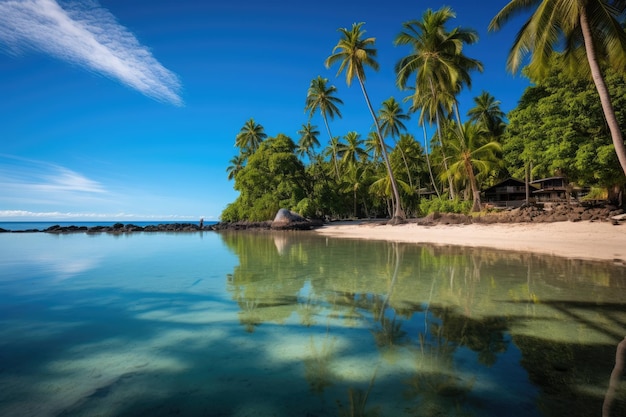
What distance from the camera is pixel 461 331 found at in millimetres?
3891

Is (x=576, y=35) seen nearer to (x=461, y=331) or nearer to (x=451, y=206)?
(x=461, y=331)

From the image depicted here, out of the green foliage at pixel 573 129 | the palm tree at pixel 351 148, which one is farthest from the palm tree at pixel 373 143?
the green foliage at pixel 573 129

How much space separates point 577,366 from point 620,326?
173 centimetres

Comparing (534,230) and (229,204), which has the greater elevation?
(229,204)

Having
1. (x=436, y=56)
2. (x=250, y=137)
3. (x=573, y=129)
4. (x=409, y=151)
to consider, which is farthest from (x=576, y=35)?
(x=250, y=137)

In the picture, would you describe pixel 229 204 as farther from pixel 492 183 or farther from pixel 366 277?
pixel 366 277

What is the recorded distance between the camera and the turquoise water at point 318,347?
94.9 inches

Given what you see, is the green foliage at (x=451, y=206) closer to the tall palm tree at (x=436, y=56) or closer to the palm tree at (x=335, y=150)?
the tall palm tree at (x=436, y=56)

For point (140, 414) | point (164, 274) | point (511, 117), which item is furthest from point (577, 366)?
point (511, 117)

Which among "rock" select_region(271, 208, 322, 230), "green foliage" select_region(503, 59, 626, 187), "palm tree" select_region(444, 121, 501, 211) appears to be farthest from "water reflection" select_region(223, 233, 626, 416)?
"rock" select_region(271, 208, 322, 230)

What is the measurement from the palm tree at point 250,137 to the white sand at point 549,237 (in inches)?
1343

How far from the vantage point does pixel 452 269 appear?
8.27 m

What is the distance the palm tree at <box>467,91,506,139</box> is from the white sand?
2309 centimetres

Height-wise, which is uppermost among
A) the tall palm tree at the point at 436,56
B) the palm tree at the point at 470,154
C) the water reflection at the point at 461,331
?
the tall palm tree at the point at 436,56
